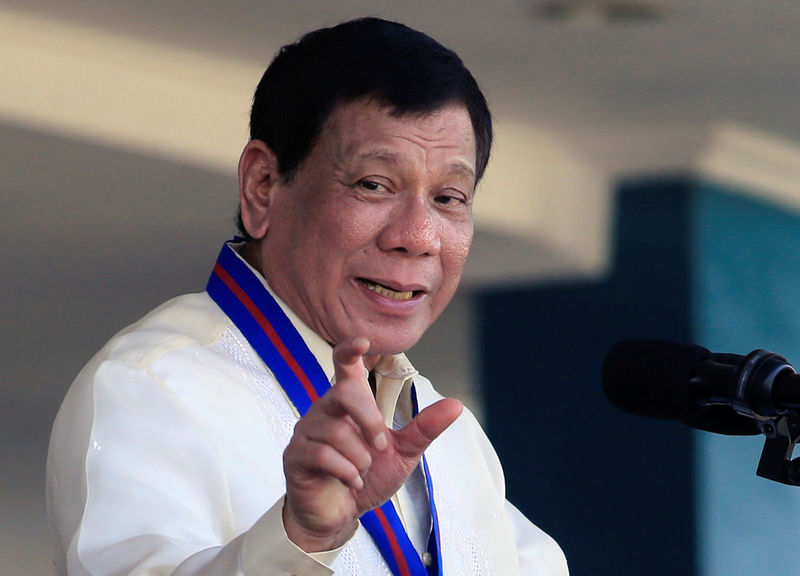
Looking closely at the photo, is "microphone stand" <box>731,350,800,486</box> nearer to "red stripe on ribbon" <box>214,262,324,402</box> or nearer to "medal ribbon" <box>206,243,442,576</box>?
"medal ribbon" <box>206,243,442,576</box>

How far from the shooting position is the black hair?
73.4 inches

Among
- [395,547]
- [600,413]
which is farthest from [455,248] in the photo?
[600,413]

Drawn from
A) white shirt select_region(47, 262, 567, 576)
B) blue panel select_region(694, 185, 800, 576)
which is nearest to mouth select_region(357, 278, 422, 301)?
white shirt select_region(47, 262, 567, 576)

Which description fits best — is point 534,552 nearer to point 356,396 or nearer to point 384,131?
point 384,131

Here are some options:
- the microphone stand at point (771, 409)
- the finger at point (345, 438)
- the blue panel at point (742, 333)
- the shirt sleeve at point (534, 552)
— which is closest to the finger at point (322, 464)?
the finger at point (345, 438)

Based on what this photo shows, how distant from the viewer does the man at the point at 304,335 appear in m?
1.60

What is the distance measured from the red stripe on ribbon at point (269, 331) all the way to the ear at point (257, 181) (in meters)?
0.08

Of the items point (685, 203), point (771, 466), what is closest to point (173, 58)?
point (685, 203)

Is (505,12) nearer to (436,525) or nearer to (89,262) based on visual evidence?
(89,262)

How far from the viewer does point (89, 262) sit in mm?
6625

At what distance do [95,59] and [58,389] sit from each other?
7.13 ft

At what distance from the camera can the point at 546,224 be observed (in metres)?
6.97

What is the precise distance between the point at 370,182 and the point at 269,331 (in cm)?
25

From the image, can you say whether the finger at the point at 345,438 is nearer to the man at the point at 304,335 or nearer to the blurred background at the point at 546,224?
the man at the point at 304,335
